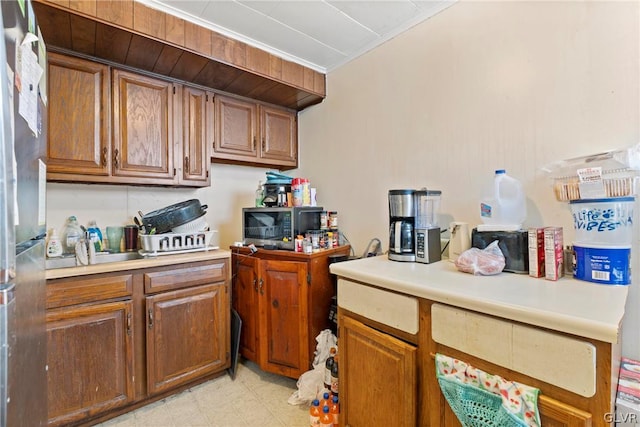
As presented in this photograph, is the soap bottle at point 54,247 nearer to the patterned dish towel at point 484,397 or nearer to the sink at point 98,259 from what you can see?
the sink at point 98,259

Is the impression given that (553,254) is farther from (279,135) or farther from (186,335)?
(279,135)

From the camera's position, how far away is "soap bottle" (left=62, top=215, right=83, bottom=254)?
185 centimetres

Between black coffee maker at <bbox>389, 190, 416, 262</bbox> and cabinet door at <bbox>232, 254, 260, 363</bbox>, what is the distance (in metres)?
0.98

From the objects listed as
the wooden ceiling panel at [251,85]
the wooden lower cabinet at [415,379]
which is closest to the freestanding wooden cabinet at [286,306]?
the wooden lower cabinet at [415,379]

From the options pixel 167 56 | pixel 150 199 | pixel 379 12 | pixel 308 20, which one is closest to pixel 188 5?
pixel 167 56

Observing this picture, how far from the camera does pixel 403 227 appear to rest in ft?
4.80

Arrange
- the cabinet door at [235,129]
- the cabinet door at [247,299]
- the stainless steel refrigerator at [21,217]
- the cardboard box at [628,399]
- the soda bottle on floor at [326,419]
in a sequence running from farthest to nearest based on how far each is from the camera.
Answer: the cabinet door at [235,129]
the cabinet door at [247,299]
the soda bottle on floor at [326,419]
the cardboard box at [628,399]
the stainless steel refrigerator at [21,217]

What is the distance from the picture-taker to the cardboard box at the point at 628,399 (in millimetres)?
845

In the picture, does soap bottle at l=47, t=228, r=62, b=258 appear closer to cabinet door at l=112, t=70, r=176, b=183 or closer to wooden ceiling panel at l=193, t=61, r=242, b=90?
cabinet door at l=112, t=70, r=176, b=183

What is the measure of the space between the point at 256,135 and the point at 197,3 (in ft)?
3.22

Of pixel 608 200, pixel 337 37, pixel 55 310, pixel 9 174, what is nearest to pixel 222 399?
pixel 55 310

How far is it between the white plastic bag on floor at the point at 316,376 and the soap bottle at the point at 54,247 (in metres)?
1.68

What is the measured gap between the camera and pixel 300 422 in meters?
1.58

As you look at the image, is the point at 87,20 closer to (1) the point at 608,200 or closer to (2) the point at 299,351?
(2) the point at 299,351
